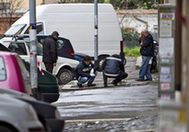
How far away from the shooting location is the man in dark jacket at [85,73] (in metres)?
20.1

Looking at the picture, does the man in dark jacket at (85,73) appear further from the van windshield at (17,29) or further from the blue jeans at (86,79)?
the van windshield at (17,29)

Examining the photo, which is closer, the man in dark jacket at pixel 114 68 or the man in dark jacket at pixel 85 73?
the man in dark jacket at pixel 114 68

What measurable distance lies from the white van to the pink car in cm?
1561

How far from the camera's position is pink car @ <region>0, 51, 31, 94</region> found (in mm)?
10336

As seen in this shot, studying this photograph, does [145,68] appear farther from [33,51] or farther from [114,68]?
[33,51]

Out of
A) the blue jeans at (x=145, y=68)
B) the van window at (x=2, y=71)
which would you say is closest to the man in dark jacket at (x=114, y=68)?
the blue jeans at (x=145, y=68)

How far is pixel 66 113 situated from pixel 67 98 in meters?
3.26

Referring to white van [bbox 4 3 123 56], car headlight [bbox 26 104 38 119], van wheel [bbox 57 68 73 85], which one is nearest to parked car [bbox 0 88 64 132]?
car headlight [bbox 26 104 38 119]

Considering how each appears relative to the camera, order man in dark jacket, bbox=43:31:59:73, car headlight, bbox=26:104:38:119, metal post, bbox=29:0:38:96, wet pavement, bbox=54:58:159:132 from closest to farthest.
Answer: car headlight, bbox=26:104:38:119 < wet pavement, bbox=54:58:159:132 < metal post, bbox=29:0:38:96 < man in dark jacket, bbox=43:31:59:73

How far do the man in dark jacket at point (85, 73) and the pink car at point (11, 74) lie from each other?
373 inches

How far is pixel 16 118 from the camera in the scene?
25.8 ft

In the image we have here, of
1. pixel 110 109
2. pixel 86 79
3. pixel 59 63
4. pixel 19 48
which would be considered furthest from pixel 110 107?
pixel 59 63

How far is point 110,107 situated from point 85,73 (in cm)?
538

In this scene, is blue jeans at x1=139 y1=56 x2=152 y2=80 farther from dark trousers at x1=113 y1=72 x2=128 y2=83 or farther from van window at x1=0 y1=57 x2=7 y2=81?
van window at x1=0 y1=57 x2=7 y2=81
